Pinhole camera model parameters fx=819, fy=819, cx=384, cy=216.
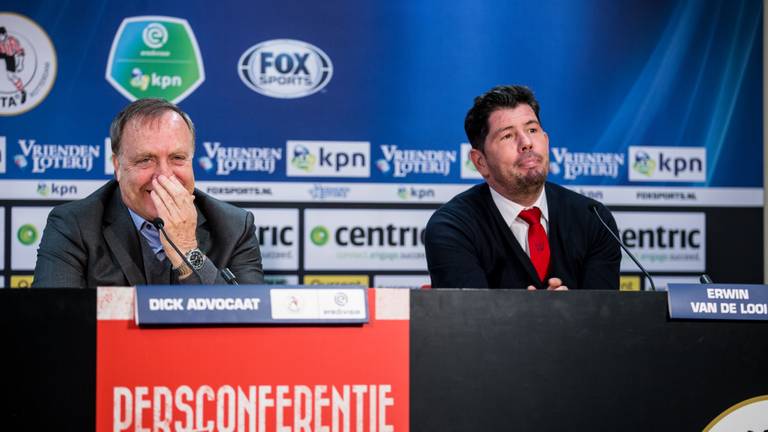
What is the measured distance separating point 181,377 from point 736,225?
2985mm

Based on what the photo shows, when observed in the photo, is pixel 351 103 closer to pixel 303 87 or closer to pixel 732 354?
pixel 303 87

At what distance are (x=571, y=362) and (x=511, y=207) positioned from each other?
1.08 m

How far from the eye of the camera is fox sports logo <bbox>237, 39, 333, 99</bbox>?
3338 millimetres

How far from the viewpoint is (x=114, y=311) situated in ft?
3.65

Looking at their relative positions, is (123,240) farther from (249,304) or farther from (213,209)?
(249,304)

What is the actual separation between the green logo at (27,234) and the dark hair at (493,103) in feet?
6.05

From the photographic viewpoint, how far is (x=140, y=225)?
1961mm

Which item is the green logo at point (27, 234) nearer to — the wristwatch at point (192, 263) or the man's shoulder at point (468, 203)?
the wristwatch at point (192, 263)

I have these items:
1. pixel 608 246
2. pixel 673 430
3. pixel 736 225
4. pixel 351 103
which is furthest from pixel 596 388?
pixel 736 225

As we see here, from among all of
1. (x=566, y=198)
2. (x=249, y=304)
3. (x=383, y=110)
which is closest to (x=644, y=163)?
(x=383, y=110)

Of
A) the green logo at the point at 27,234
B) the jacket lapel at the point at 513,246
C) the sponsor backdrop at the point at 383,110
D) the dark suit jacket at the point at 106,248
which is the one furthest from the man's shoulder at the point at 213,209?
the green logo at the point at 27,234

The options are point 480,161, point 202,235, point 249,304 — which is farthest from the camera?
point 480,161

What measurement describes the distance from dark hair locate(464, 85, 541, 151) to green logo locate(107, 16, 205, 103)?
139 centimetres

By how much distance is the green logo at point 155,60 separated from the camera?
3271 mm
